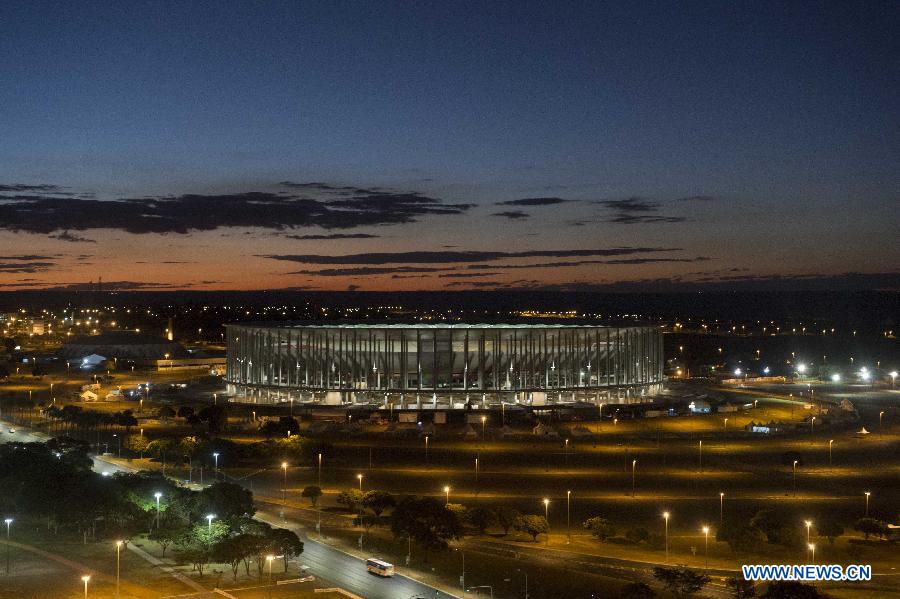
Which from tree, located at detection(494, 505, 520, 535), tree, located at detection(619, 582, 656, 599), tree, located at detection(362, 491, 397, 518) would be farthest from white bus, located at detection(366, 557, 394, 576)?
tree, located at detection(619, 582, 656, 599)

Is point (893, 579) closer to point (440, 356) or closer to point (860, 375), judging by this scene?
point (440, 356)

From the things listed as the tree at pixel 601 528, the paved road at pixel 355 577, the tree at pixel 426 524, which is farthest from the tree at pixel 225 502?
the tree at pixel 601 528

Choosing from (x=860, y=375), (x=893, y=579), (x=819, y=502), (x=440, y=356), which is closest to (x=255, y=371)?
(x=440, y=356)

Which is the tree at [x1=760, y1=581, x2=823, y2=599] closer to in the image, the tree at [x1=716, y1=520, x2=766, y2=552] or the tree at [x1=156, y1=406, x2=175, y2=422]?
the tree at [x1=716, y1=520, x2=766, y2=552]

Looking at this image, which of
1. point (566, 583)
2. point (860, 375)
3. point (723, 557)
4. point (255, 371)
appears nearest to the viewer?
point (566, 583)

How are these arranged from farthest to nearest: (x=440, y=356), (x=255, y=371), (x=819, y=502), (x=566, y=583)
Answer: (x=255, y=371)
(x=440, y=356)
(x=819, y=502)
(x=566, y=583)
